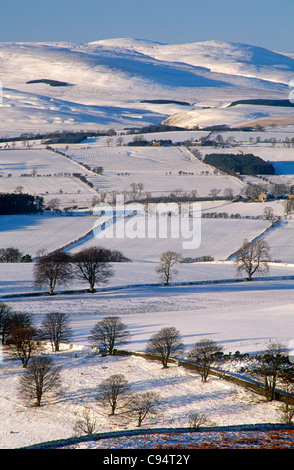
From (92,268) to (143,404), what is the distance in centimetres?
2137

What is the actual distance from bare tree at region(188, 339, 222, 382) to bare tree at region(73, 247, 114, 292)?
53.5 feet

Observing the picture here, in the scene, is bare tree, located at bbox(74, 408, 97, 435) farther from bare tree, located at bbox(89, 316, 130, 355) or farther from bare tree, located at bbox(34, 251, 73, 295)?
bare tree, located at bbox(34, 251, 73, 295)

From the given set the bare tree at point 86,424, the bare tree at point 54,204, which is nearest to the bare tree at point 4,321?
the bare tree at point 86,424

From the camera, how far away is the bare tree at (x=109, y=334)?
31344 mm

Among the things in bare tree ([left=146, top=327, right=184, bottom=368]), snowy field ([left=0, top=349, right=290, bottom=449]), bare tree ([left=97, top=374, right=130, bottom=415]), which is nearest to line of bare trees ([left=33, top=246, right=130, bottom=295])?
snowy field ([left=0, top=349, right=290, bottom=449])

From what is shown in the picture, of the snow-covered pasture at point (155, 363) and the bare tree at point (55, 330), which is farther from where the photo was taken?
the bare tree at point (55, 330)

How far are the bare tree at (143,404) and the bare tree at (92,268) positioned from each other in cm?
1920

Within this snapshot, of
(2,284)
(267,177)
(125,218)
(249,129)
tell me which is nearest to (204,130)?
(249,129)

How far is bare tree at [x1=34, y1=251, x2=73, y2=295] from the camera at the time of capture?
4278cm

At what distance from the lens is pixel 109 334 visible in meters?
31.4

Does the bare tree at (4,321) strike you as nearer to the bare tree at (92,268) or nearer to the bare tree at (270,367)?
the bare tree at (92,268)

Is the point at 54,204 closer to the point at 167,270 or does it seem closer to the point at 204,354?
the point at 167,270
